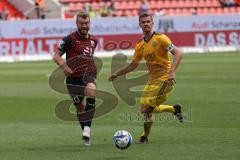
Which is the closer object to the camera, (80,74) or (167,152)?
(167,152)

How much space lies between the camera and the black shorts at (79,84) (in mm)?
12836

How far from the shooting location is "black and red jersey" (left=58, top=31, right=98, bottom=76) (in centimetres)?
1278

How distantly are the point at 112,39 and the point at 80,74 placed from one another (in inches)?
1082

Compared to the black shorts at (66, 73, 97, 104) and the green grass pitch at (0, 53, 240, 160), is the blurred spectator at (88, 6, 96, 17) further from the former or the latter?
the black shorts at (66, 73, 97, 104)

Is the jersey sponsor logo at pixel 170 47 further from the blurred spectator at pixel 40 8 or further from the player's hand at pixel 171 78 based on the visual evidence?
the blurred spectator at pixel 40 8

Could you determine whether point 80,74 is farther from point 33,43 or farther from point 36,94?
point 33,43

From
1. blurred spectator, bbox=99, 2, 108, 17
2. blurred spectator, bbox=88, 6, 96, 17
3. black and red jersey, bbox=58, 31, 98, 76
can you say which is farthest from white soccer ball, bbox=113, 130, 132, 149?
blurred spectator, bbox=99, 2, 108, 17

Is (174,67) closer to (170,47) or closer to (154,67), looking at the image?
(170,47)

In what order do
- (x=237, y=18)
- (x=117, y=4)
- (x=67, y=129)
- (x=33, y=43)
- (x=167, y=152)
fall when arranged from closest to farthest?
(x=167, y=152) < (x=67, y=129) < (x=33, y=43) < (x=237, y=18) < (x=117, y=4)

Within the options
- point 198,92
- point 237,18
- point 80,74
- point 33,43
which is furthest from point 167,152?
point 237,18

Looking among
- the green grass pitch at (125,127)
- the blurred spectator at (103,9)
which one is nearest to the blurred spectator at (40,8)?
the blurred spectator at (103,9)

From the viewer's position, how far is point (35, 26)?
3888 centimetres

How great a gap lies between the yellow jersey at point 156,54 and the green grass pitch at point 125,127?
3.69 feet

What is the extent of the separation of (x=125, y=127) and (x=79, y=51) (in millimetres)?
2467
